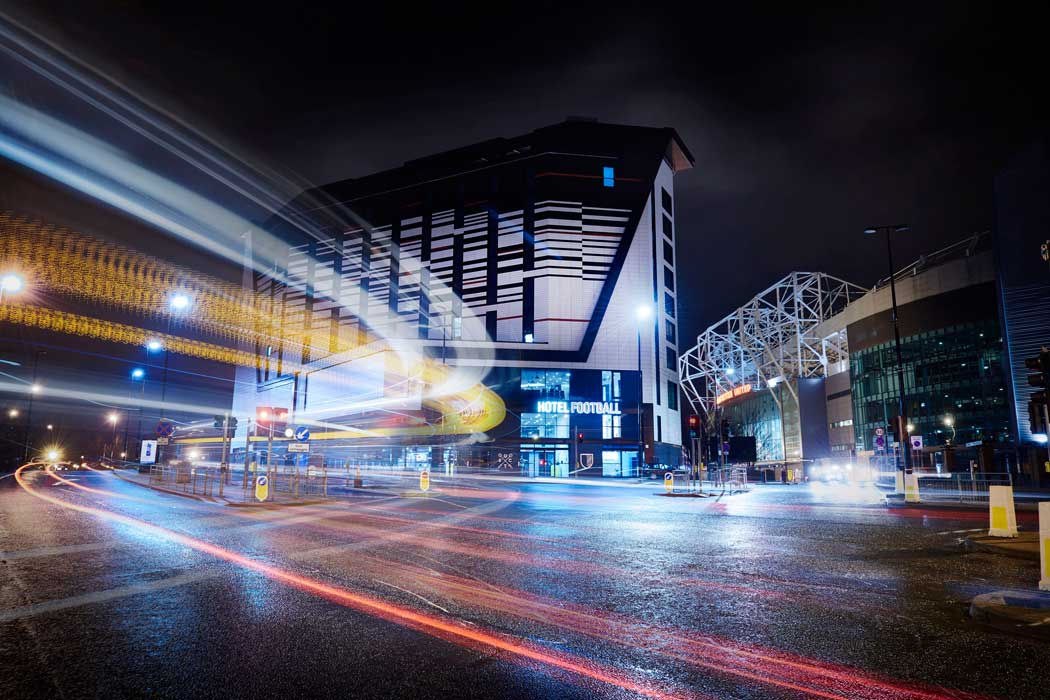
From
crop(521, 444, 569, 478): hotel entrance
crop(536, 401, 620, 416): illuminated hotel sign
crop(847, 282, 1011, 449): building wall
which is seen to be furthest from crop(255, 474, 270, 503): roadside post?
crop(847, 282, 1011, 449): building wall

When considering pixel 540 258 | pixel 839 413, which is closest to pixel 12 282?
pixel 540 258

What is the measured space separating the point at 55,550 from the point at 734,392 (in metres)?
116

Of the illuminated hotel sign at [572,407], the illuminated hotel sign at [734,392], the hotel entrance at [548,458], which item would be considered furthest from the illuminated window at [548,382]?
the illuminated hotel sign at [734,392]

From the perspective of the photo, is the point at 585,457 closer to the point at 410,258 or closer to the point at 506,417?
the point at 506,417

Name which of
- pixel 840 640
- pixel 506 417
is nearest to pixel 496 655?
pixel 840 640

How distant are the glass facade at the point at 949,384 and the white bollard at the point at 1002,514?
55.8 meters

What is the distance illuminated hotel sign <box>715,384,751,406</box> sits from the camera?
110688 mm

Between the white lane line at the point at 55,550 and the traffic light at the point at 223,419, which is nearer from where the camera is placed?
the white lane line at the point at 55,550

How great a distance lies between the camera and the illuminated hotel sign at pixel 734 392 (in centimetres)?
11069

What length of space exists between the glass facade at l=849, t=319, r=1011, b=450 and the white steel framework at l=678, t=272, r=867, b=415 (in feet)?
54.7

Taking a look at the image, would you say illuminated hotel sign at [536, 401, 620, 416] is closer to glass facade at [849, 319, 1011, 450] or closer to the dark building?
glass facade at [849, 319, 1011, 450]

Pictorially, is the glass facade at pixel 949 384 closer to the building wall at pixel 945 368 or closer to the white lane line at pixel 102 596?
the building wall at pixel 945 368

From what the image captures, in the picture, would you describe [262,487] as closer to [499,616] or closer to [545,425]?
[499,616]

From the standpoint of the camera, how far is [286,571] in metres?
8.45
